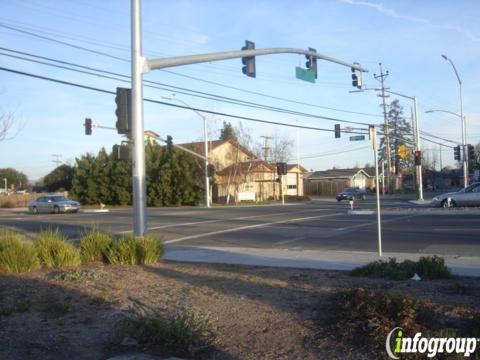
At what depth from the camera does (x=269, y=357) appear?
5.51 m

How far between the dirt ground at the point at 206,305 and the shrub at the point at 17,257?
1.23 ft

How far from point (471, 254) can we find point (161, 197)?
48.5 meters

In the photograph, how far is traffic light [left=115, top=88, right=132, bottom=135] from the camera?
1441cm

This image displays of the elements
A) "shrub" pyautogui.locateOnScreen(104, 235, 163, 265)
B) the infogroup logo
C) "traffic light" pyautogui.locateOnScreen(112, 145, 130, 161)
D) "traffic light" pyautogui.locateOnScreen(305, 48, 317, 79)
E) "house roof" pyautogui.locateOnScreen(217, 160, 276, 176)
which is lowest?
the infogroup logo

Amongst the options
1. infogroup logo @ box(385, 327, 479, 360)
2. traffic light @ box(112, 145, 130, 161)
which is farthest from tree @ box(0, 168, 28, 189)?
infogroup logo @ box(385, 327, 479, 360)

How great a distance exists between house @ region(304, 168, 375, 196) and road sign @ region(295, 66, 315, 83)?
77570 mm

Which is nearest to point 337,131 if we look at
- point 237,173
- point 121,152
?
point 237,173

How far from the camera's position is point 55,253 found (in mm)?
11539

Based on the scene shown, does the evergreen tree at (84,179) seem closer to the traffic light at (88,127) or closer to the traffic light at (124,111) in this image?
the traffic light at (88,127)

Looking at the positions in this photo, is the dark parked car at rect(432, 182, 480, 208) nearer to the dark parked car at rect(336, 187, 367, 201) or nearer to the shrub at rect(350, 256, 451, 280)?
the shrub at rect(350, 256, 451, 280)

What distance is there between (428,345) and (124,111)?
35.6 feet

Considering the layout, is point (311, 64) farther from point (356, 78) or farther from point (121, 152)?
point (121, 152)

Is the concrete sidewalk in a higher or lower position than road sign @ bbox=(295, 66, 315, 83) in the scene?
lower

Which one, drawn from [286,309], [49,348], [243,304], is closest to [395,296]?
[286,309]
